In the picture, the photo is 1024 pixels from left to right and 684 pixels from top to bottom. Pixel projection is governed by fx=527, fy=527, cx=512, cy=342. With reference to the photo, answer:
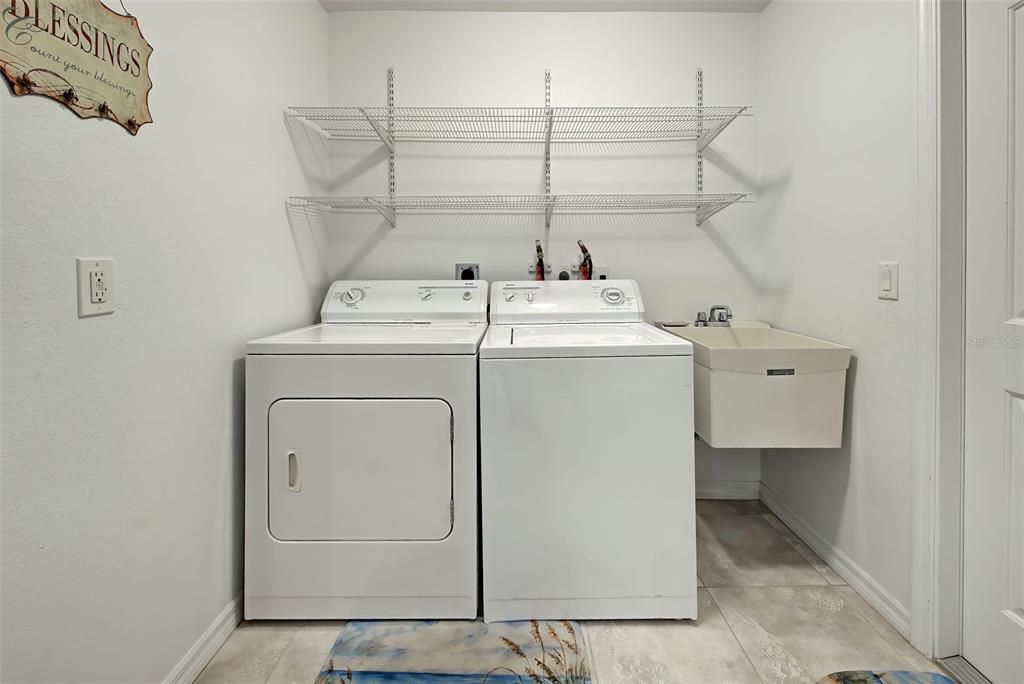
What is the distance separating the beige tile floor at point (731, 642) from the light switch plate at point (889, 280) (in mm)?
965

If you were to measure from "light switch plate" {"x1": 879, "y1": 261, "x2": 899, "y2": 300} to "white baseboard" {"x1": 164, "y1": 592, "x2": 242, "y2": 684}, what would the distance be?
214 centimetres

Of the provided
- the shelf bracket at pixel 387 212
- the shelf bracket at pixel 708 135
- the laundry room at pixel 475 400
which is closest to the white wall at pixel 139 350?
the laundry room at pixel 475 400

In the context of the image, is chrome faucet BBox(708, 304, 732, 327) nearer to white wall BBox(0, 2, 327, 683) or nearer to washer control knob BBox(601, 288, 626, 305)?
washer control knob BBox(601, 288, 626, 305)

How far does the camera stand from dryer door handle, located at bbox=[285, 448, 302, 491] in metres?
1.55

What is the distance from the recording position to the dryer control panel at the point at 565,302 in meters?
2.16

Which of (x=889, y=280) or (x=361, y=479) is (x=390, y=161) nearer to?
(x=361, y=479)

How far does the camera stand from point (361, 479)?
1.55m

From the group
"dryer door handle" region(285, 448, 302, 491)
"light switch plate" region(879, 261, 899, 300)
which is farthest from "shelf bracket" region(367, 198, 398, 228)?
"light switch plate" region(879, 261, 899, 300)

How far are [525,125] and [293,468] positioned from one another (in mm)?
1746

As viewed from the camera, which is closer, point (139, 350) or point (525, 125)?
point (139, 350)

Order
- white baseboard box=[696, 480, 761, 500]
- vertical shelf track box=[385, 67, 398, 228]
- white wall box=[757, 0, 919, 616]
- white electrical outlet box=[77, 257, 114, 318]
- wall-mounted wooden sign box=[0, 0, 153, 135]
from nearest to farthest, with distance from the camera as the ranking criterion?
wall-mounted wooden sign box=[0, 0, 153, 135] → white electrical outlet box=[77, 257, 114, 318] → white wall box=[757, 0, 919, 616] → vertical shelf track box=[385, 67, 398, 228] → white baseboard box=[696, 480, 761, 500]

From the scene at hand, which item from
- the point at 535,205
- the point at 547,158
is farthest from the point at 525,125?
the point at 535,205

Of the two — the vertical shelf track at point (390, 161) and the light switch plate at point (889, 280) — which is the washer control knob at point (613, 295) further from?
the vertical shelf track at point (390, 161)

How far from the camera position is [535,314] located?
2.17 meters
